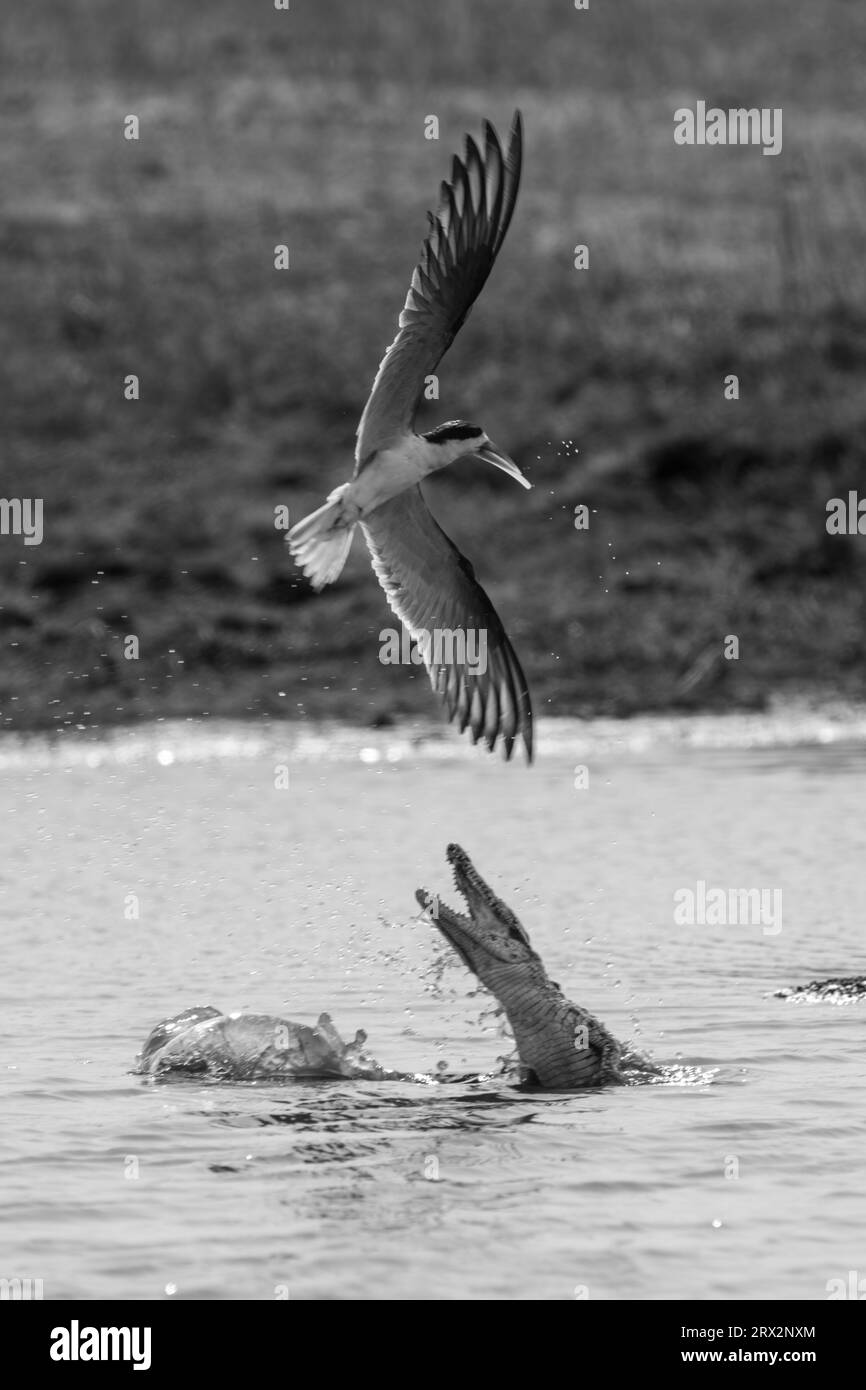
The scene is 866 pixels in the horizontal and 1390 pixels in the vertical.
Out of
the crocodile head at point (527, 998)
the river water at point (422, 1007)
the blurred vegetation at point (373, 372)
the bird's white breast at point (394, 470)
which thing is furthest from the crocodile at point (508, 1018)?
the blurred vegetation at point (373, 372)

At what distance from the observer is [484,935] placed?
891cm

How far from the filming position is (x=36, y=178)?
26.3 m

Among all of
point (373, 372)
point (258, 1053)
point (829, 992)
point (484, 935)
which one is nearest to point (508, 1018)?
point (484, 935)

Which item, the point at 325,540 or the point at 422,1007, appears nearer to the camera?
the point at 325,540

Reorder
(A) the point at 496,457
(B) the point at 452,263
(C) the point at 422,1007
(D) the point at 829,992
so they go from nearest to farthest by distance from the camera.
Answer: (B) the point at 452,263
(A) the point at 496,457
(D) the point at 829,992
(C) the point at 422,1007

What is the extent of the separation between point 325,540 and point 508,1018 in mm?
1947

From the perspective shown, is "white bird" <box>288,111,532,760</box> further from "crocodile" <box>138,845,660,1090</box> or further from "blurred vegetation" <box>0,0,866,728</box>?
"blurred vegetation" <box>0,0,866,728</box>

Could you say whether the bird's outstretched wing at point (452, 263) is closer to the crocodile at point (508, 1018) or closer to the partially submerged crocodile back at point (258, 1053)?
the crocodile at point (508, 1018)

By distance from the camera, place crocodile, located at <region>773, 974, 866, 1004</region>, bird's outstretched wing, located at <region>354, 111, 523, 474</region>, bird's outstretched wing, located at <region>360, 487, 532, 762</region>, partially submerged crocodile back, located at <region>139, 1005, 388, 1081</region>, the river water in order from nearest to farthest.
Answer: the river water, bird's outstretched wing, located at <region>354, 111, 523, 474</region>, partially submerged crocodile back, located at <region>139, 1005, 388, 1081</region>, bird's outstretched wing, located at <region>360, 487, 532, 762</region>, crocodile, located at <region>773, 974, 866, 1004</region>

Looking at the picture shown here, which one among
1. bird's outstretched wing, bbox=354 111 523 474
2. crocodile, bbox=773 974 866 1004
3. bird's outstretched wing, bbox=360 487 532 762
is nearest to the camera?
bird's outstretched wing, bbox=354 111 523 474

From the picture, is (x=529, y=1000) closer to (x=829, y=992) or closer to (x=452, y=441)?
(x=829, y=992)

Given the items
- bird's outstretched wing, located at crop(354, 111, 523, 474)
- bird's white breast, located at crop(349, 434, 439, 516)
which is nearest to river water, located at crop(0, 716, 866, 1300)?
bird's white breast, located at crop(349, 434, 439, 516)

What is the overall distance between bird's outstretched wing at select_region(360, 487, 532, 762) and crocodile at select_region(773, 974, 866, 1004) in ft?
5.25

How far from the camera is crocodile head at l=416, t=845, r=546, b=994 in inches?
351
